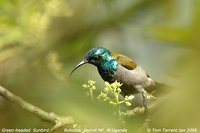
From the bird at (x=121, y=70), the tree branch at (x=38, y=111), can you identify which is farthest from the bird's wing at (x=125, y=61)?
the tree branch at (x=38, y=111)

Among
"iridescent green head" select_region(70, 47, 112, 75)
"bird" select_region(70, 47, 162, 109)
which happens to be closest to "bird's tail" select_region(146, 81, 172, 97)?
"bird" select_region(70, 47, 162, 109)

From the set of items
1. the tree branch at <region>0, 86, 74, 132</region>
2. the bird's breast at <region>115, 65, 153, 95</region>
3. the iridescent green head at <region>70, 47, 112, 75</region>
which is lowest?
the tree branch at <region>0, 86, 74, 132</region>

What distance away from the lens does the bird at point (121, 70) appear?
1.71 m

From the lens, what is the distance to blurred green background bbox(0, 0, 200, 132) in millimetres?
1497

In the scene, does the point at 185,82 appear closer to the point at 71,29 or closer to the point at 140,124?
A: the point at 140,124

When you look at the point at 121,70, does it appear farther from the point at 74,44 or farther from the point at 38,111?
the point at 38,111

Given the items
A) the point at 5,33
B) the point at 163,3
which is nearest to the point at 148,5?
the point at 163,3

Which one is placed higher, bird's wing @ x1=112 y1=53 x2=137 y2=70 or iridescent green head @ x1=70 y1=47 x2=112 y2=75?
iridescent green head @ x1=70 y1=47 x2=112 y2=75

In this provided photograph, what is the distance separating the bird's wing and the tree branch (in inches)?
11.6

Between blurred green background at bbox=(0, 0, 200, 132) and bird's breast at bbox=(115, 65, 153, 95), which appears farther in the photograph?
bird's breast at bbox=(115, 65, 153, 95)

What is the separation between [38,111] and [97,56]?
1.33ft

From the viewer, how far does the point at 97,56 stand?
1.83 m

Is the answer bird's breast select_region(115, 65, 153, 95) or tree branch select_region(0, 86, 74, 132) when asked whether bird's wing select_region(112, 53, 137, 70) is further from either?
tree branch select_region(0, 86, 74, 132)

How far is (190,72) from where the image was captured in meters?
1.18
